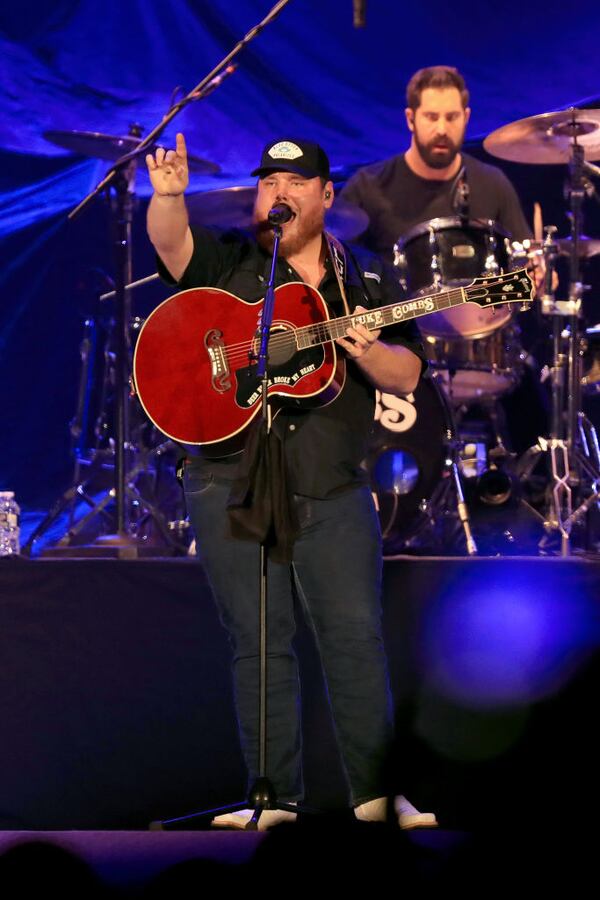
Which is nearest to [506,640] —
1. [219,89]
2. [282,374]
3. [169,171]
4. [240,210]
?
[282,374]

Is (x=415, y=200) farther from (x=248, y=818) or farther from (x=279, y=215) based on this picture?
(x=248, y=818)

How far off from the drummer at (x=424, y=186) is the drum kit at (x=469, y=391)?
22 centimetres

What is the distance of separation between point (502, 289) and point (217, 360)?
0.97 m

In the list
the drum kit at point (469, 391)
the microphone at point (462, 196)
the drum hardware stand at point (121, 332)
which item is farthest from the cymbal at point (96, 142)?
the microphone at point (462, 196)

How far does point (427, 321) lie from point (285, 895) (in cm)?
455

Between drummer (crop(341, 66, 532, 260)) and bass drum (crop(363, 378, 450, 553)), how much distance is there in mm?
1091

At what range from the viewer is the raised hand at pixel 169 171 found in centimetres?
Result: 340

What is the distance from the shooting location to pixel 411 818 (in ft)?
11.1

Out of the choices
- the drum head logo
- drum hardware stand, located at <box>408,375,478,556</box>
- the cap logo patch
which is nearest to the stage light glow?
drum hardware stand, located at <box>408,375,478,556</box>

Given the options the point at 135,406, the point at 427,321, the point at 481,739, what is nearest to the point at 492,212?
the point at 427,321

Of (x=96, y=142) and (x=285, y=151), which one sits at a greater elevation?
(x=96, y=142)

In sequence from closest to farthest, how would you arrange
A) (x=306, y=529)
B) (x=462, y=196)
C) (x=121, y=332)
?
(x=306, y=529) < (x=121, y=332) < (x=462, y=196)

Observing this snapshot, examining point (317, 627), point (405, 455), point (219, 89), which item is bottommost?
point (317, 627)

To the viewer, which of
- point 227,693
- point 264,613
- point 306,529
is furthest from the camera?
point 227,693
